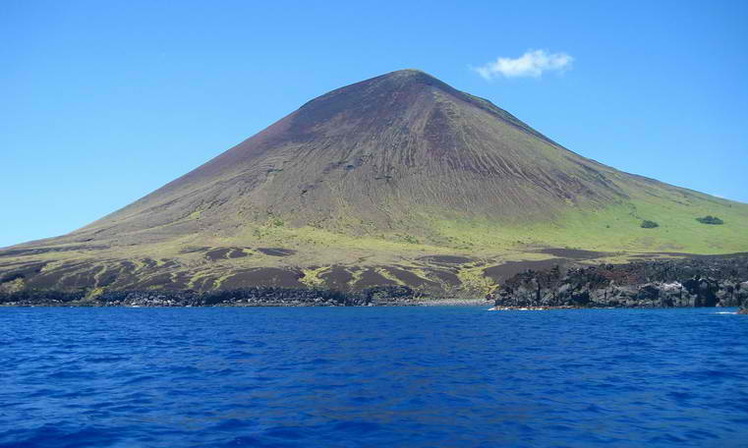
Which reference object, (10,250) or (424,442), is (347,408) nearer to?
(424,442)

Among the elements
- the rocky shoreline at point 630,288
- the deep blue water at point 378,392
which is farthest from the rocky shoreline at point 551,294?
the deep blue water at point 378,392

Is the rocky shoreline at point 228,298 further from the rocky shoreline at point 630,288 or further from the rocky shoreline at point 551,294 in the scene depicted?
the rocky shoreline at point 630,288

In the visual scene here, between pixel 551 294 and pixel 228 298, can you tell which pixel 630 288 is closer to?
pixel 551 294

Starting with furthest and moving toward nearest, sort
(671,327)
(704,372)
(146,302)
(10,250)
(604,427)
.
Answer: (10,250), (146,302), (671,327), (704,372), (604,427)

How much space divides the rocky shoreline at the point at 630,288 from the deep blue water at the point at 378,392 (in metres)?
56.8

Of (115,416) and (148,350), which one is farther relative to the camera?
(148,350)

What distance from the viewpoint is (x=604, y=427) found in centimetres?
2195

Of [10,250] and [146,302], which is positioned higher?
[10,250]

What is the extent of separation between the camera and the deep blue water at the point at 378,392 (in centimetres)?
2109

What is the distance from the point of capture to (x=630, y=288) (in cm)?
10769

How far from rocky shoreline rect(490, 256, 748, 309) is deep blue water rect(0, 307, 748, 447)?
186 ft

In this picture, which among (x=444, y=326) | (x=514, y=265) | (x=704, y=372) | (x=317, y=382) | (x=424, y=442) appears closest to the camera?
(x=424, y=442)

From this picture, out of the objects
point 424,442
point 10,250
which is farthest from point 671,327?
point 10,250

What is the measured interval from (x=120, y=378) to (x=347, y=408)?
1411 cm
